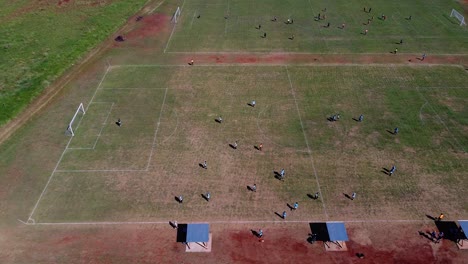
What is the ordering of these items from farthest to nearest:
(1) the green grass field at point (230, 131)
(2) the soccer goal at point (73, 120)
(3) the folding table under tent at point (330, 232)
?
(2) the soccer goal at point (73, 120) → (1) the green grass field at point (230, 131) → (3) the folding table under tent at point (330, 232)

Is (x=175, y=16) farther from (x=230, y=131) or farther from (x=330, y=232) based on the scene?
(x=330, y=232)

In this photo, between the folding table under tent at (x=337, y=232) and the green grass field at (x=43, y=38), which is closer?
the folding table under tent at (x=337, y=232)


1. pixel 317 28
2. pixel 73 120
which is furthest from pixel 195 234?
pixel 317 28

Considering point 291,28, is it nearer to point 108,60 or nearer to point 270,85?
point 270,85

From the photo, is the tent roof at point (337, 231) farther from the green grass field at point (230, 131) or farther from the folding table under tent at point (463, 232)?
the folding table under tent at point (463, 232)

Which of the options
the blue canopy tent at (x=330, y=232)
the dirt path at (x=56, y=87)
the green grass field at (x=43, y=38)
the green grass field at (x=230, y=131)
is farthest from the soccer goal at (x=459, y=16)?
the green grass field at (x=43, y=38)

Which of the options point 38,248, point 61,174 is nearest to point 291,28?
point 61,174

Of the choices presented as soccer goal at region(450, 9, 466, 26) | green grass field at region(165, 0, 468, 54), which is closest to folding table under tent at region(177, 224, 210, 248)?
green grass field at region(165, 0, 468, 54)
